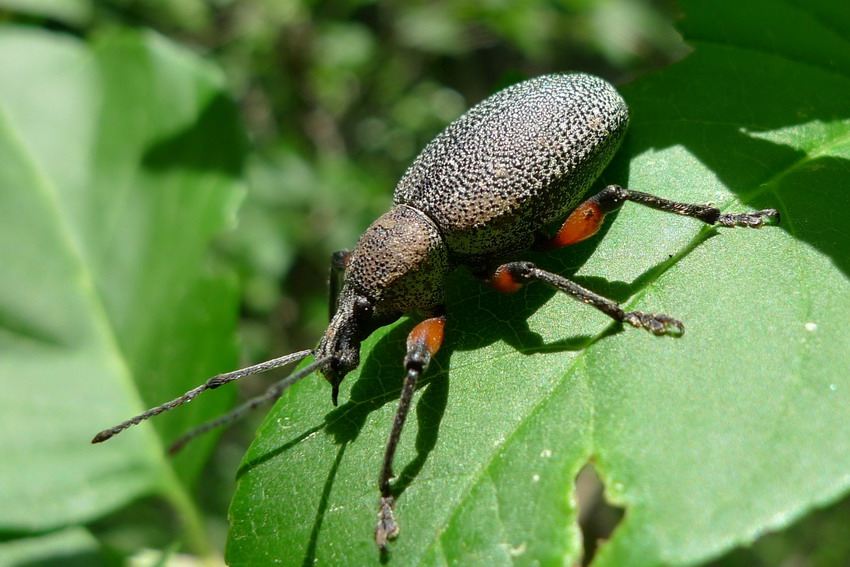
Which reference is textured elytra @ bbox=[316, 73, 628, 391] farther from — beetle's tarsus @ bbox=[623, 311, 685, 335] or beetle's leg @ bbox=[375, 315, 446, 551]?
beetle's tarsus @ bbox=[623, 311, 685, 335]

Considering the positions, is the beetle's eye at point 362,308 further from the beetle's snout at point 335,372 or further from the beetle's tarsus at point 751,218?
the beetle's tarsus at point 751,218

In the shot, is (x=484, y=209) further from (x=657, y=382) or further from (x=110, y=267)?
(x=110, y=267)

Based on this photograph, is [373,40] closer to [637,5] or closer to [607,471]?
[637,5]

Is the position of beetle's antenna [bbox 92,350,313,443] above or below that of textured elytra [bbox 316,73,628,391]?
below

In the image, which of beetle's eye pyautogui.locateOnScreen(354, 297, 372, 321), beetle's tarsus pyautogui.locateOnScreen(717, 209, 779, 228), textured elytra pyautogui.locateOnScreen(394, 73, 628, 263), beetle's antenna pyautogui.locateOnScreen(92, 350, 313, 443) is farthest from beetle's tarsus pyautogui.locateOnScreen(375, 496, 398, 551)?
beetle's tarsus pyautogui.locateOnScreen(717, 209, 779, 228)

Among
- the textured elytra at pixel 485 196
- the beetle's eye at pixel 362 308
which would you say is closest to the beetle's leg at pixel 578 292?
the textured elytra at pixel 485 196

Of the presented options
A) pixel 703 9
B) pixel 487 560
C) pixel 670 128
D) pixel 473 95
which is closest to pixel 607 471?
pixel 487 560
